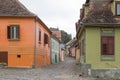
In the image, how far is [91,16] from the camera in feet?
86.3

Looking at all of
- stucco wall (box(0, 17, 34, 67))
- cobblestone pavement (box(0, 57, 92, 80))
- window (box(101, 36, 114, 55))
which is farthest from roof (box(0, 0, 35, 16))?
window (box(101, 36, 114, 55))

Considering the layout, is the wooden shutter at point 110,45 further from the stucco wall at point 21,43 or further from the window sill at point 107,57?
the stucco wall at point 21,43

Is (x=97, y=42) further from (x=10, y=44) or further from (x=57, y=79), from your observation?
(x=10, y=44)

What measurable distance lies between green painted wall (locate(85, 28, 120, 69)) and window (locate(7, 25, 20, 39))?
1192 cm

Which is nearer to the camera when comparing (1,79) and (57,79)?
(1,79)

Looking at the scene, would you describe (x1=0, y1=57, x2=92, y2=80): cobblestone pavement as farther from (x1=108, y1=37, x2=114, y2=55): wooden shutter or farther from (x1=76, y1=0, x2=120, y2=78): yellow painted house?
(x1=108, y1=37, x2=114, y2=55): wooden shutter

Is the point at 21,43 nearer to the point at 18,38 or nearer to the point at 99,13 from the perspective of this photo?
the point at 18,38

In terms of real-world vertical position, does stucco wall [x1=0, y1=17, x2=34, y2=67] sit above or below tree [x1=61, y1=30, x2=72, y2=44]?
below

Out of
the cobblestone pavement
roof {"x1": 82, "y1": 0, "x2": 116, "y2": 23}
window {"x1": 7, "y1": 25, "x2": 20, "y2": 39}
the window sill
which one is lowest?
the cobblestone pavement

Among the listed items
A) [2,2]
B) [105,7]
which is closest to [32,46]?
[2,2]

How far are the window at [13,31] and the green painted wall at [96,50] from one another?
1192cm

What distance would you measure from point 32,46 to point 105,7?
36.7 ft

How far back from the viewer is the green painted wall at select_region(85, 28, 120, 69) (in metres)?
25.7

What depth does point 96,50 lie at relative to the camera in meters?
25.8
